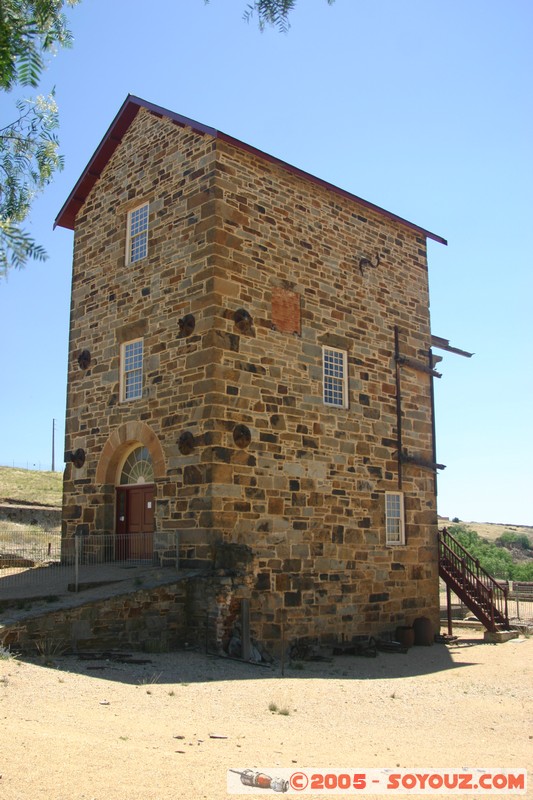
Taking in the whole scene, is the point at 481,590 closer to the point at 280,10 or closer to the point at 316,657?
the point at 316,657

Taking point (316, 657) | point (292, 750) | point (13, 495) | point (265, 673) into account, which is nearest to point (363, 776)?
point (292, 750)

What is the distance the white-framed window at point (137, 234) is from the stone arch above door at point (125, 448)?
381 centimetres

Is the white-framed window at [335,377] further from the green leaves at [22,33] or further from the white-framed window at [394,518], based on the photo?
the green leaves at [22,33]

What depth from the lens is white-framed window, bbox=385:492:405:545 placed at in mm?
18047

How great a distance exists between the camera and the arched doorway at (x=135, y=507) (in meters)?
16.0

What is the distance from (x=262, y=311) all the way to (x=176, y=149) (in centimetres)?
409

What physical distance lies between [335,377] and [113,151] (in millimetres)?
7674

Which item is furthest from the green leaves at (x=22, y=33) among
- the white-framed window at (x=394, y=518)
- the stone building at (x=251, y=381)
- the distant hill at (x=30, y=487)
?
the distant hill at (x=30, y=487)

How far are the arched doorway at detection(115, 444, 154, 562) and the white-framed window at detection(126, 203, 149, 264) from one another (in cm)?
425

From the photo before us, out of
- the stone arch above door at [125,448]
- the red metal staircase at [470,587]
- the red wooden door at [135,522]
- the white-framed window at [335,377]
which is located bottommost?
the red metal staircase at [470,587]

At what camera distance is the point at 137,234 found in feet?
56.3

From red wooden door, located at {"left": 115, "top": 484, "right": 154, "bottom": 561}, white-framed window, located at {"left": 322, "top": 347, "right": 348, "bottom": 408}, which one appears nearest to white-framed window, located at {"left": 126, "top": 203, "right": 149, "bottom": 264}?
white-framed window, located at {"left": 322, "top": 347, "right": 348, "bottom": 408}

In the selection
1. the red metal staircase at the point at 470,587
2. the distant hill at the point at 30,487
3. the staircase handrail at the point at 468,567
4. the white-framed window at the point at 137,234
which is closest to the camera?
the white-framed window at the point at 137,234

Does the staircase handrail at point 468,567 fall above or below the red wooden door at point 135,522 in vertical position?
below
